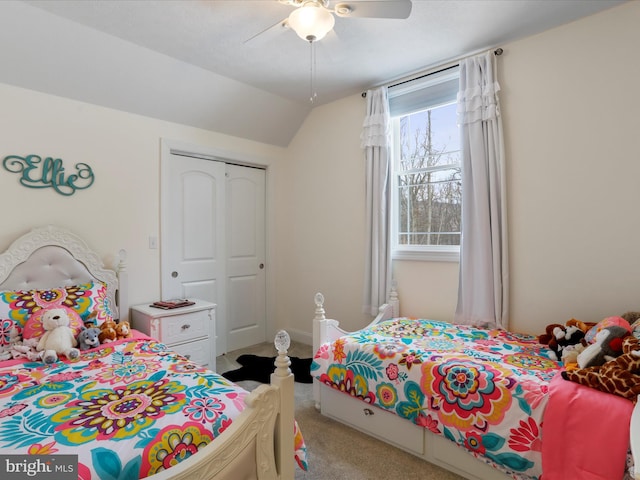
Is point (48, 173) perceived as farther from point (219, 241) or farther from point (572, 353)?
point (572, 353)

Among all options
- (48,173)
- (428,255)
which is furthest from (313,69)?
(48,173)

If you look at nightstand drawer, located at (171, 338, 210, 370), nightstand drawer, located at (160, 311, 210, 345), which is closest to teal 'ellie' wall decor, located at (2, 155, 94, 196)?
nightstand drawer, located at (160, 311, 210, 345)

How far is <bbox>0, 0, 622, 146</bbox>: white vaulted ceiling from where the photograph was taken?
6.91 feet

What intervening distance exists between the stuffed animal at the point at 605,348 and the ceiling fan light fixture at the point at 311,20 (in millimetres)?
2026

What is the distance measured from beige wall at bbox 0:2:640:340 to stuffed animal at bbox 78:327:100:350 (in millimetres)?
871

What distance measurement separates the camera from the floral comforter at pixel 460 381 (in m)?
1.55

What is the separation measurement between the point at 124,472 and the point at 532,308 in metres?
2.55

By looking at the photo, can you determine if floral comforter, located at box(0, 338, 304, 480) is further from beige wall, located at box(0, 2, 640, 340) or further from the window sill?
the window sill

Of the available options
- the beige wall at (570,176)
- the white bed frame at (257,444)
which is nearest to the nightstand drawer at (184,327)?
the white bed frame at (257,444)

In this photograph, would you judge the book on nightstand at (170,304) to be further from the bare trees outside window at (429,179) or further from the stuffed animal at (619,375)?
the stuffed animal at (619,375)

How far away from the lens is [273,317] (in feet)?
13.3

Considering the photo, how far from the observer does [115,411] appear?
4.18ft

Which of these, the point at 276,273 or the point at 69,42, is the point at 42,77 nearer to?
the point at 69,42

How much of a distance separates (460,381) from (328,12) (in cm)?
197
